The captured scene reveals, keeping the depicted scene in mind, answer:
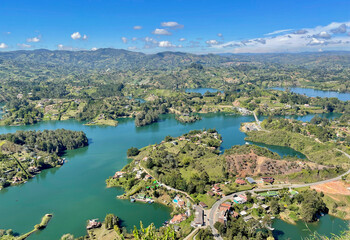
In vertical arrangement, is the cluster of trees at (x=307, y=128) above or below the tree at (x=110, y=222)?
below

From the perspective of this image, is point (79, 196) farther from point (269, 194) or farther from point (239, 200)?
point (269, 194)

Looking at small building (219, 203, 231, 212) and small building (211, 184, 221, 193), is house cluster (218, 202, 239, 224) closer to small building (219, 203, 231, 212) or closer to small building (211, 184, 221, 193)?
small building (219, 203, 231, 212)

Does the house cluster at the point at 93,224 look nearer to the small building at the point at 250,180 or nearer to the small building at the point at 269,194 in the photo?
the small building at the point at 269,194

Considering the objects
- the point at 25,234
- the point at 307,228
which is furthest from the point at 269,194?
the point at 25,234

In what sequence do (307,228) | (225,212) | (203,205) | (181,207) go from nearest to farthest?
1. (307,228)
2. (225,212)
3. (203,205)
4. (181,207)

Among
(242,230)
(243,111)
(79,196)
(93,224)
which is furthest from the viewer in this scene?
(243,111)

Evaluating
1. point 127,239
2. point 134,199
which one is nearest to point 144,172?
point 134,199

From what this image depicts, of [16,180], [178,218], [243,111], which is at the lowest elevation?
[243,111]

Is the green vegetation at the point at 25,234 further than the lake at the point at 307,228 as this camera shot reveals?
Yes

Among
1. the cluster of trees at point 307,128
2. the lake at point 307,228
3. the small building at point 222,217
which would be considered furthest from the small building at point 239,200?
the cluster of trees at point 307,128
